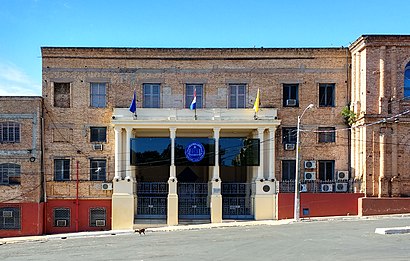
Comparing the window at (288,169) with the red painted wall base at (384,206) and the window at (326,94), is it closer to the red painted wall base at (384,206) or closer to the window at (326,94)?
the window at (326,94)

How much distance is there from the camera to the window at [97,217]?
32875 millimetres

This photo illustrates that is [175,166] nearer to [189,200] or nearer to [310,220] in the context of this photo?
[189,200]

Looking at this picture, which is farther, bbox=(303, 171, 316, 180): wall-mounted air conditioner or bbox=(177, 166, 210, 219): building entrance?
bbox=(303, 171, 316, 180): wall-mounted air conditioner

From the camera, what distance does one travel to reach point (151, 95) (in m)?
33.5

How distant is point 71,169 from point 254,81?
12682 mm

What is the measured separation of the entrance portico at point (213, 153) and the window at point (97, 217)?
1533 mm

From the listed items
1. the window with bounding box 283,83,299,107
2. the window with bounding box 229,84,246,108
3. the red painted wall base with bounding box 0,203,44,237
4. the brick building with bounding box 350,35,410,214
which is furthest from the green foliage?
the red painted wall base with bounding box 0,203,44,237

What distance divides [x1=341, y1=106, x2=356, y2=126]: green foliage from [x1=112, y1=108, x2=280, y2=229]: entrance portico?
4.46 m

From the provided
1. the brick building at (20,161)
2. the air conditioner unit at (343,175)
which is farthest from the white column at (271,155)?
the brick building at (20,161)

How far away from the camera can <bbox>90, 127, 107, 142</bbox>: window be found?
33.4m

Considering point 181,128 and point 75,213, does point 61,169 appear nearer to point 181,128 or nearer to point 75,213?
point 75,213

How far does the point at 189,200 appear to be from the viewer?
108ft

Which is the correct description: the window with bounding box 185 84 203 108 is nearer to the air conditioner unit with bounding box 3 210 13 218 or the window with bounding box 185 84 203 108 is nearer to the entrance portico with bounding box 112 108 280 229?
the entrance portico with bounding box 112 108 280 229

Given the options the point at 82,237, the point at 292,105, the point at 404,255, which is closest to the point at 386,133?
the point at 292,105
